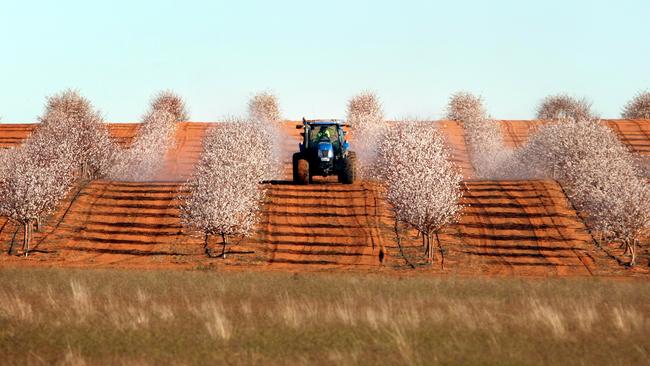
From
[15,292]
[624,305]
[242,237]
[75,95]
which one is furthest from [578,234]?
[75,95]

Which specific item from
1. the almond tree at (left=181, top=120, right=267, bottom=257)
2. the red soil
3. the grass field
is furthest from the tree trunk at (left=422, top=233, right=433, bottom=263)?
the grass field

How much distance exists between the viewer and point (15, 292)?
3494 centimetres

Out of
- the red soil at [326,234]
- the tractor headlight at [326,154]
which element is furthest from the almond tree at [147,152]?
A: the tractor headlight at [326,154]

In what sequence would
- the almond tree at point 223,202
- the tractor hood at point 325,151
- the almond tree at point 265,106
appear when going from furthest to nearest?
1. the almond tree at point 265,106
2. the tractor hood at point 325,151
3. the almond tree at point 223,202

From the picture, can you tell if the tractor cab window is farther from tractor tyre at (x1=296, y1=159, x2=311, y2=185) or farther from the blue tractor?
tractor tyre at (x1=296, y1=159, x2=311, y2=185)

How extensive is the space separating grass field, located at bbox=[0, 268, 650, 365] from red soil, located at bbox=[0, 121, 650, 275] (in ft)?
51.7

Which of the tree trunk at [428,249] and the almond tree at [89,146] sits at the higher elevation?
the almond tree at [89,146]

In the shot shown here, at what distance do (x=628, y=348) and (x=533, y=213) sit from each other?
145 feet

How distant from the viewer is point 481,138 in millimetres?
115188

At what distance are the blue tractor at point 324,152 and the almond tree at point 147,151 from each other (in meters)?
32.0

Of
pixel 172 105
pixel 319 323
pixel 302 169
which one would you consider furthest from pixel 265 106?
pixel 319 323

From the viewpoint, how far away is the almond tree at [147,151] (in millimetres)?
96825

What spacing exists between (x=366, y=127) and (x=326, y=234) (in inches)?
1962

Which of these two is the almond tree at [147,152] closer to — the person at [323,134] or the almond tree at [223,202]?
the almond tree at [223,202]
